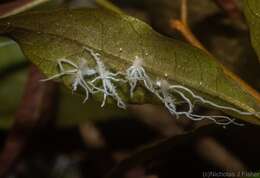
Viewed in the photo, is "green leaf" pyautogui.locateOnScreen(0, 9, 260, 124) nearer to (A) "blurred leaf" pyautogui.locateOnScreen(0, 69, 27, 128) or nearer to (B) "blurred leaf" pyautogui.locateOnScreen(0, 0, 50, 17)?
(B) "blurred leaf" pyautogui.locateOnScreen(0, 0, 50, 17)

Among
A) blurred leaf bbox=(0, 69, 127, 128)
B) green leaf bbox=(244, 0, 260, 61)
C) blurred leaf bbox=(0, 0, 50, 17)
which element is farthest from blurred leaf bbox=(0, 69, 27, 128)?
green leaf bbox=(244, 0, 260, 61)

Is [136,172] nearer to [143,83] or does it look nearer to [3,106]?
[3,106]

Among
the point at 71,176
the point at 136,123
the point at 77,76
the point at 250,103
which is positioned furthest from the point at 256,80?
the point at 71,176

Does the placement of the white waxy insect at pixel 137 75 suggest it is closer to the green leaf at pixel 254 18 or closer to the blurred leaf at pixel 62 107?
the green leaf at pixel 254 18

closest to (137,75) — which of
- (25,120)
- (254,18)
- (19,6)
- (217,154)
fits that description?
(254,18)

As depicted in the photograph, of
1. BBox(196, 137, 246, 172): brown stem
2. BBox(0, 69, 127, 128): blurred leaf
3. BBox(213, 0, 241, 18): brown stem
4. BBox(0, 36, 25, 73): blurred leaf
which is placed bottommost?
BBox(196, 137, 246, 172): brown stem

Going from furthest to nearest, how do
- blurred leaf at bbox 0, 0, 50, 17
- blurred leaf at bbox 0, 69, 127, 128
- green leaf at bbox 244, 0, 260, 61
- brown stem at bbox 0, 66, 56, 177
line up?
blurred leaf at bbox 0, 69, 127, 128 < brown stem at bbox 0, 66, 56, 177 < blurred leaf at bbox 0, 0, 50, 17 < green leaf at bbox 244, 0, 260, 61
